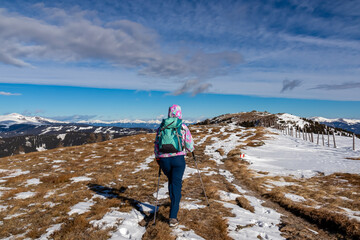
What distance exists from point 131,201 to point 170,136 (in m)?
4.77

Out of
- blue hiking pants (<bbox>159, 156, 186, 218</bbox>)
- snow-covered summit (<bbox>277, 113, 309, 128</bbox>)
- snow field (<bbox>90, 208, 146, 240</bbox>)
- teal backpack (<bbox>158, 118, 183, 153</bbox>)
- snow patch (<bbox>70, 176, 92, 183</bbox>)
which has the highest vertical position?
snow-covered summit (<bbox>277, 113, 309, 128</bbox>)

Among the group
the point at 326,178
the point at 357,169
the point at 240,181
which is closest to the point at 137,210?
the point at 240,181

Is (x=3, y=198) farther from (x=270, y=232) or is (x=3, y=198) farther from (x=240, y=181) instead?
(x=240, y=181)

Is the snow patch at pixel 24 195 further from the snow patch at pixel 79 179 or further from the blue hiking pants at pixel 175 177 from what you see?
the blue hiking pants at pixel 175 177

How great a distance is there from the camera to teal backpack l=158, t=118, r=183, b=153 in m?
6.64

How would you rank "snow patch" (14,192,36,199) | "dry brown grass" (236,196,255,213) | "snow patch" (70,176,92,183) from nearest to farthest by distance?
"dry brown grass" (236,196,255,213), "snow patch" (14,192,36,199), "snow patch" (70,176,92,183)

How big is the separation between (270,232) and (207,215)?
2275 mm

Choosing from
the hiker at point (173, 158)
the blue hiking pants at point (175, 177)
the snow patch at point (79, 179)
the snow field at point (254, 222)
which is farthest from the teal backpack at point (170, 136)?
the snow patch at point (79, 179)

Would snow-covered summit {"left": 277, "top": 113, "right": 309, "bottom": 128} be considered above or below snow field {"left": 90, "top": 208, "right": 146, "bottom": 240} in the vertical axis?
above

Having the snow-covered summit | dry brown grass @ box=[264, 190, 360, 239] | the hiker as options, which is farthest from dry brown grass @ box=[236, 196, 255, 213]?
the snow-covered summit

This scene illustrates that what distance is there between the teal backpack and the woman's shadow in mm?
2736

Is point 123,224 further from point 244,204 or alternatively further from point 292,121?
point 292,121

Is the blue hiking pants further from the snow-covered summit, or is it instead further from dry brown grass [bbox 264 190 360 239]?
the snow-covered summit

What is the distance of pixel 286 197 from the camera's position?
10.7 metres
